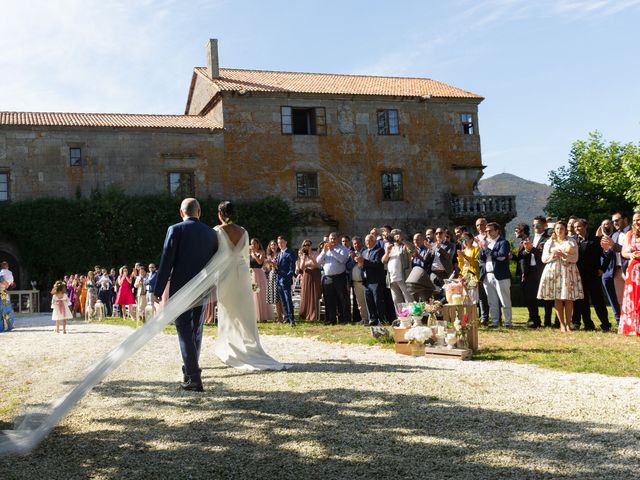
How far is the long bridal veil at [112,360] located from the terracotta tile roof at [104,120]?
1020 inches

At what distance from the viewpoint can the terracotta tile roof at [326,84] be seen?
34219 millimetres

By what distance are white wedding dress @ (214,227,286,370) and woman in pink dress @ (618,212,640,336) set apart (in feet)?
20.1

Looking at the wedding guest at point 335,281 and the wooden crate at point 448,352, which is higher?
the wedding guest at point 335,281

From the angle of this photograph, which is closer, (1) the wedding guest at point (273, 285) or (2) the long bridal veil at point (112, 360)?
(2) the long bridal veil at point (112, 360)

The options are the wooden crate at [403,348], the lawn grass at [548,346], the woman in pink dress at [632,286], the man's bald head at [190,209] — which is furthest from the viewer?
the woman in pink dress at [632,286]

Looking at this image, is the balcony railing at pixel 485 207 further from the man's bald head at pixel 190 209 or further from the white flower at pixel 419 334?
the man's bald head at pixel 190 209

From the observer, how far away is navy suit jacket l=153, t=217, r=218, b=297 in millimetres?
A: 7125

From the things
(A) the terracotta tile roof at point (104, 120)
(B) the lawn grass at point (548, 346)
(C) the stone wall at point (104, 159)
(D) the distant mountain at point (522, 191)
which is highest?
(D) the distant mountain at point (522, 191)

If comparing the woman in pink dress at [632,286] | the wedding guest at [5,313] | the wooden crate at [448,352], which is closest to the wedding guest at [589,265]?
the woman in pink dress at [632,286]

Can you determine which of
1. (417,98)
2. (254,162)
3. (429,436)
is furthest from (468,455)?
(417,98)

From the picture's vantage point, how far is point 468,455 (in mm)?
4516

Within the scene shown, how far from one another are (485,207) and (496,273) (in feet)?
79.3

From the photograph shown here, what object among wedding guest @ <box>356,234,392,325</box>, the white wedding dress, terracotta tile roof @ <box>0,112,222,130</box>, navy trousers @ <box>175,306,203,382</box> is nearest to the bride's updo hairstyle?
the white wedding dress

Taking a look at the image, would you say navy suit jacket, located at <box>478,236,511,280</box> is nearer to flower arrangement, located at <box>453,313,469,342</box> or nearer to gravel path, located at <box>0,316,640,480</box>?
flower arrangement, located at <box>453,313,469,342</box>
